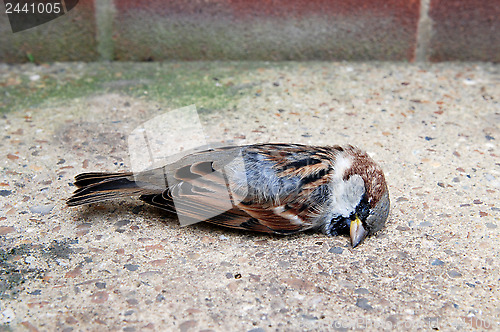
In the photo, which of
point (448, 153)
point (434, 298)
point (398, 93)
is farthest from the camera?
point (398, 93)

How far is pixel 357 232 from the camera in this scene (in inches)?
91.0

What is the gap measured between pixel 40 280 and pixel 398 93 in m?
2.53

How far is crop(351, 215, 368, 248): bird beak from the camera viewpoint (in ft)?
7.55

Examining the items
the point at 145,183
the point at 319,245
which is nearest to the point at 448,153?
the point at 319,245

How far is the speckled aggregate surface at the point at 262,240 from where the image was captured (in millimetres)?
1922

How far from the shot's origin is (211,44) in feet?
12.7

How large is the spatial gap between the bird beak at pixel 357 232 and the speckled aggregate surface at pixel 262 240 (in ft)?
0.14

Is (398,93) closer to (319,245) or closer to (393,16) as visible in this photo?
(393,16)

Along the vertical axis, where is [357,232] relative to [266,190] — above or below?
below

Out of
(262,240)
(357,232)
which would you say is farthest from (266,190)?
(357,232)

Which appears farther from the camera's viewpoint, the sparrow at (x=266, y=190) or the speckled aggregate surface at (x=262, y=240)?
the sparrow at (x=266, y=190)

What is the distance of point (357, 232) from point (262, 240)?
1.35ft

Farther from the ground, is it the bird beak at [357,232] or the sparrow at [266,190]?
the sparrow at [266,190]

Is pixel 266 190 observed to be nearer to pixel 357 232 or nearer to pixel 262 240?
pixel 262 240
